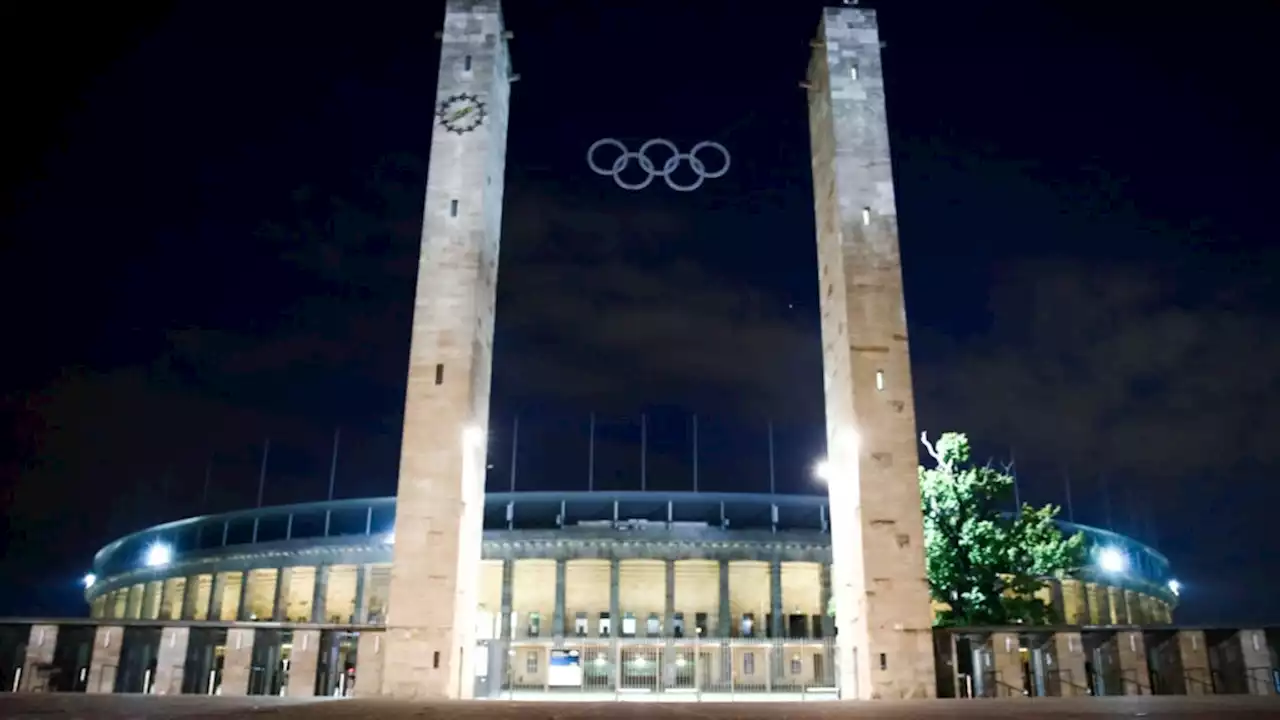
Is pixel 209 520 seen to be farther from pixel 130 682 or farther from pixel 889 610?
pixel 889 610

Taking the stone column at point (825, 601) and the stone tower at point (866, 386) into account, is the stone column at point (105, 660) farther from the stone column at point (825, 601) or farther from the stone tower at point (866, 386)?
the stone column at point (825, 601)

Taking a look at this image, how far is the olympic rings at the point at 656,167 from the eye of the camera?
39.5 m

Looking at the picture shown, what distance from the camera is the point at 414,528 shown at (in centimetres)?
3228

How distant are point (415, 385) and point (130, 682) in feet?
43.3

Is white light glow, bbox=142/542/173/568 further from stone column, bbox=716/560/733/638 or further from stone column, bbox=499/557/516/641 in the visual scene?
stone column, bbox=716/560/733/638

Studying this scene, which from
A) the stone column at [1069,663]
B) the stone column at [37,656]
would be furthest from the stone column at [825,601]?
the stone column at [37,656]

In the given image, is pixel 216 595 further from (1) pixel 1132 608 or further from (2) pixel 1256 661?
(1) pixel 1132 608

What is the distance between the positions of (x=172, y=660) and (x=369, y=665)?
5809 mm

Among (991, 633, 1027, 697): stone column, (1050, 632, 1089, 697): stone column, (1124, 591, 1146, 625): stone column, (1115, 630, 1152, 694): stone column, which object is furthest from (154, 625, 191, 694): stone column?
(1124, 591, 1146, 625): stone column

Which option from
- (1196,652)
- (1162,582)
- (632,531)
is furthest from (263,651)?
(1162,582)

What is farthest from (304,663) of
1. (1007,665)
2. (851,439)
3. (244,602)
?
(244,602)

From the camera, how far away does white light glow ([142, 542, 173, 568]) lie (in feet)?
285

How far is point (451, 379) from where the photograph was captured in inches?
1324

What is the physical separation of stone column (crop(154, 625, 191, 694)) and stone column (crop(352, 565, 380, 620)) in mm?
44303
